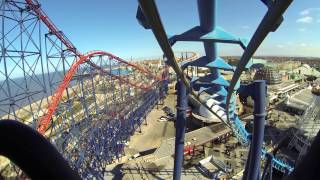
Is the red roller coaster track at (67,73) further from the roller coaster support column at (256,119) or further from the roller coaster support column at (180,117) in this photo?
the roller coaster support column at (256,119)

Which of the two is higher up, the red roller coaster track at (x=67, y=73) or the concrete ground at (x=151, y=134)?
the red roller coaster track at (x=67, y=73)

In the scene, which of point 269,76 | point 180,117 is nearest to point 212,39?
point 180,117

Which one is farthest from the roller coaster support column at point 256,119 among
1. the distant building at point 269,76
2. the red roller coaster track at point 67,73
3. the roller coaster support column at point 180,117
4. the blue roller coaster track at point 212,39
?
the distant building at point 269,76

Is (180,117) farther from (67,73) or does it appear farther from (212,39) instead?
(67,73)

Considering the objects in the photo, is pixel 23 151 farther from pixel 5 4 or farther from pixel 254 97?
pixel 5 4

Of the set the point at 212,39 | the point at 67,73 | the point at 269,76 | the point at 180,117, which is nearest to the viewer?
the point at 212,39

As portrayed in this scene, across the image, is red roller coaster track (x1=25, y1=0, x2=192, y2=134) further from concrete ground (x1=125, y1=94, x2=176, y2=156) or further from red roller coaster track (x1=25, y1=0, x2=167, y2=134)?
concrete ground (x1=125, y1=94, x2=176, y2=156)

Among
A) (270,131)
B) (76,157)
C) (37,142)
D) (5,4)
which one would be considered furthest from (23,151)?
(270,131)

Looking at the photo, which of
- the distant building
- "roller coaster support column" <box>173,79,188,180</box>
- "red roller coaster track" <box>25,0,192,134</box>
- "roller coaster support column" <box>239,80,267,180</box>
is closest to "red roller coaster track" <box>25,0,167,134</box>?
"red roller coaster track" <box>25,0,192,134</box>
